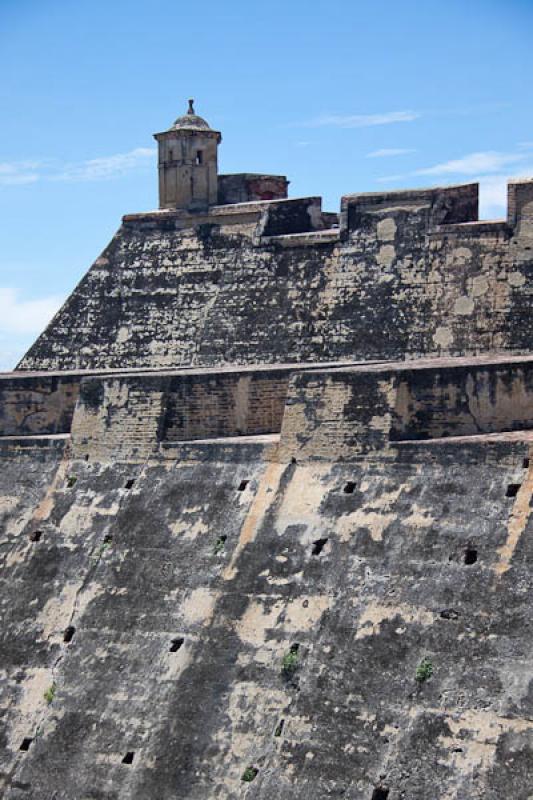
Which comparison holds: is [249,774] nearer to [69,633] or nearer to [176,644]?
[176,644]

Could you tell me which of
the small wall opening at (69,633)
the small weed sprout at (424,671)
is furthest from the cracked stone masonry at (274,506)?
the small wall opening at (69,633)

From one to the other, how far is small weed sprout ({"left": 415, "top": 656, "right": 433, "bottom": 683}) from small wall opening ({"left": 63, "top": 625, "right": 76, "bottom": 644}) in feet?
20.1

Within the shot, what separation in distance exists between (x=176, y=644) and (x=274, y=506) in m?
2.48

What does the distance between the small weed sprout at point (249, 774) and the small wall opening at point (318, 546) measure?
3394 millimetres

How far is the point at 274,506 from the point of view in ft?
82.1

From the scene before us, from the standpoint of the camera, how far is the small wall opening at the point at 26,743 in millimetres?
24078

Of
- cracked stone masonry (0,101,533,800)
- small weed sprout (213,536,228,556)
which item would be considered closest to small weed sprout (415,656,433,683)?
cracked stone masonry (0,101,533,800)

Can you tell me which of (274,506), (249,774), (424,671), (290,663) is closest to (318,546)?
(274,506)

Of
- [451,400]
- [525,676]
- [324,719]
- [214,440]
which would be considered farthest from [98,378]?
[525,676]

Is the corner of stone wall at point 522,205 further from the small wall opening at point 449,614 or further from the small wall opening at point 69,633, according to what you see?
the small wall opening at point 69,633

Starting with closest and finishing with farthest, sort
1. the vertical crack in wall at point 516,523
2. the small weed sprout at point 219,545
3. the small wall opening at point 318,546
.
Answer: the vertical crack in wall at point 516,523 < the small wall opening at point 318,546 < the small weed sprout at point 219,545

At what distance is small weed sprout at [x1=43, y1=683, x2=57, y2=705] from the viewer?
80.5ft

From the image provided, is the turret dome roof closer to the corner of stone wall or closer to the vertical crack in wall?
the corner of stone wall

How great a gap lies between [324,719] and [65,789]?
3816 millimetres
